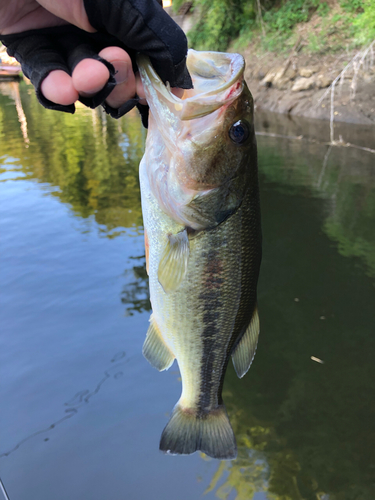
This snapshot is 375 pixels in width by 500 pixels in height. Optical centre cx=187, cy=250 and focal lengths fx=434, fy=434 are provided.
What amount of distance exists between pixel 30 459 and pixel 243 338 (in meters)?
3.34

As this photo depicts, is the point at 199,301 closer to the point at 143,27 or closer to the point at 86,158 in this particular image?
the point at 143,27

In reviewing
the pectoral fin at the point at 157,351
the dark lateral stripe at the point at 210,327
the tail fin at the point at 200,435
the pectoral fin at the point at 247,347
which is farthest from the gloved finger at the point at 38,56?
the tail fin at the point at 200,435

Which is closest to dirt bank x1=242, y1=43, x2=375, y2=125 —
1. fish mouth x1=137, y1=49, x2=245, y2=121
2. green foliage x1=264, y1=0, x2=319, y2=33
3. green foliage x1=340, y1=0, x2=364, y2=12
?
green foliage x1=264, y1=0, x2=319, y2=33

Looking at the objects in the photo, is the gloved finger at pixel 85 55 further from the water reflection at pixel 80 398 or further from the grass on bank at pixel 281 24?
the grass on bank at pixel 281 24

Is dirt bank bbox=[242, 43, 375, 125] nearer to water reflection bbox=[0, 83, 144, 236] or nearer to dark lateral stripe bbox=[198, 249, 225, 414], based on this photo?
water reflection bbox=[0, 83, 144, 236]

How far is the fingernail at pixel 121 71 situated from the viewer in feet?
5.49

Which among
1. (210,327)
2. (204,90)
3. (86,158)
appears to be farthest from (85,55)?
(86,158)

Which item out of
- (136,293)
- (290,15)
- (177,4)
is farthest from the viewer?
(177,4)

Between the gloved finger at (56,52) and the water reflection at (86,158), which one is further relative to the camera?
the water reflection at (86,158)

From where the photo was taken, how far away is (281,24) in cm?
2055

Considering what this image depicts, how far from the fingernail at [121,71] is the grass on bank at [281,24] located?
1375 centimetres

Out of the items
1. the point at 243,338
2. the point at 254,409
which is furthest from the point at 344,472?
the point at 243,338

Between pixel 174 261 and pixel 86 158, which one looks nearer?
pixel 174 261

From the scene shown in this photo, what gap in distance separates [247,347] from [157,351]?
492 mm
